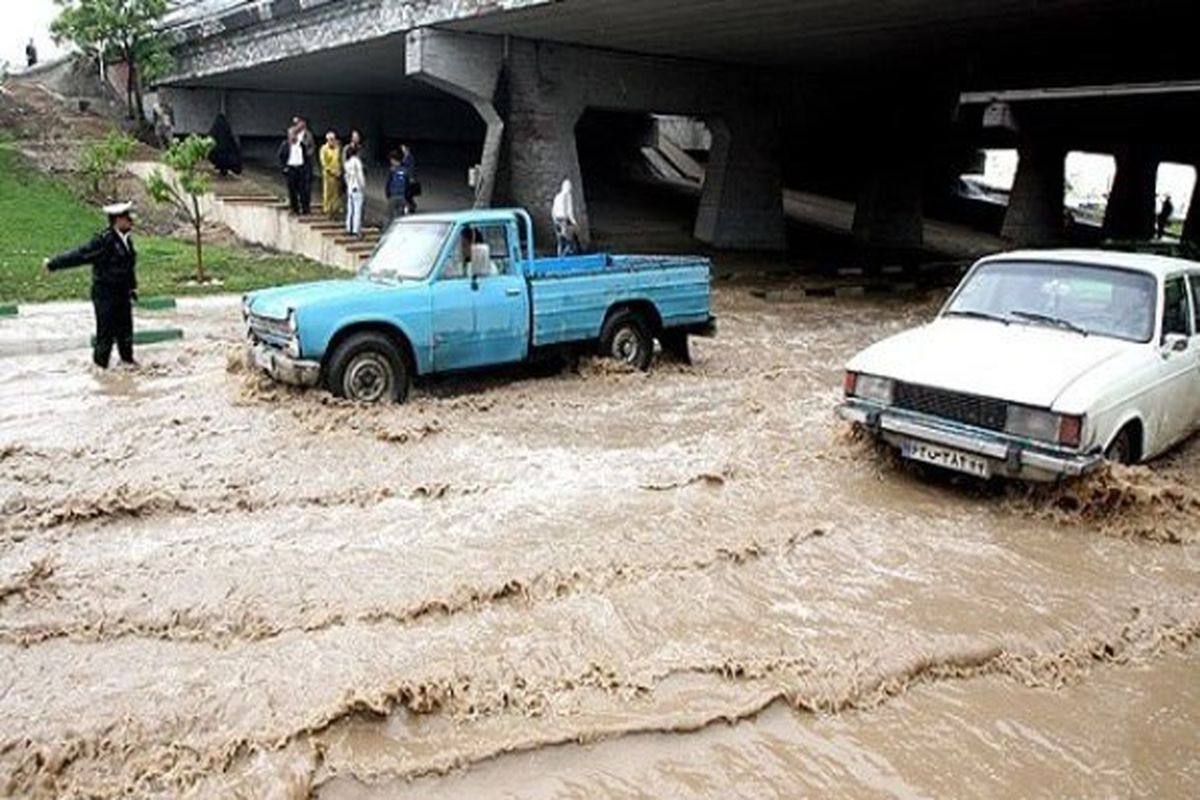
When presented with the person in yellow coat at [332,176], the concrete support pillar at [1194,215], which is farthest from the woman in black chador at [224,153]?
the concrete support pillar at [1194,215]

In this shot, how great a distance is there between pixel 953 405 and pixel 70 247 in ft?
56.8

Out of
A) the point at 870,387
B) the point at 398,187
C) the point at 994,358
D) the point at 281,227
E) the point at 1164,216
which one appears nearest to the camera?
the point at 994,358

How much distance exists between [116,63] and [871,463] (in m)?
27.5

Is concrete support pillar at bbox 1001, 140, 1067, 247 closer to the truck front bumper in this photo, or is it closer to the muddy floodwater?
the muddy floodwater

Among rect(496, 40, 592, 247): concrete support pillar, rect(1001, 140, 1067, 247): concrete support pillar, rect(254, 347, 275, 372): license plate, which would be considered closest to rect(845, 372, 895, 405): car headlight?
rect(254, 347, 275, 372): license plate

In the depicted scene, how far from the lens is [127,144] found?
19.8 meters

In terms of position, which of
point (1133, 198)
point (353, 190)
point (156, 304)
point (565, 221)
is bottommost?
point (156, 304)

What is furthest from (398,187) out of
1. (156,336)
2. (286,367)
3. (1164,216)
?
(1164,216)

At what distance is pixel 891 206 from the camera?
26.4m

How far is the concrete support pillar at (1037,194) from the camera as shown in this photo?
3083 centimetres

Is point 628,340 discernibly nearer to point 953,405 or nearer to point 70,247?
point 953,405

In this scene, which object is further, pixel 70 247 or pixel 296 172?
pixel 296 172

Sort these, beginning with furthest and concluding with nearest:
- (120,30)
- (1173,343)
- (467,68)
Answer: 1. (120,30)
2. (467,68)
3. (1173,343)

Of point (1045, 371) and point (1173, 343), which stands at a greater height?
point (1173, 343)
